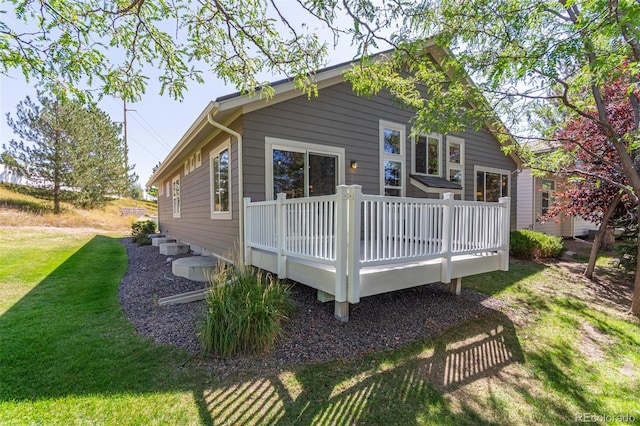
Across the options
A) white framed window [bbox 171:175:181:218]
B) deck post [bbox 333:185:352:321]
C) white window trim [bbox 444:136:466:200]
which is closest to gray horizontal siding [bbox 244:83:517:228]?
white window trim [bbox 444:136:466:200]

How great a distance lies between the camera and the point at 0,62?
328cm

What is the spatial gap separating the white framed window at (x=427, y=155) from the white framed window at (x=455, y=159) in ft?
1.32

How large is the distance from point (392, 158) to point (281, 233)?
4.22 meters

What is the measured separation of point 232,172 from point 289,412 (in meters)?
4.48

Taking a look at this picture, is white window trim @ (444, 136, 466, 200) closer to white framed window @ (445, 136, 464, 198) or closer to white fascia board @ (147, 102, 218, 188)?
white framed window @ (445, 136, 464, 198)

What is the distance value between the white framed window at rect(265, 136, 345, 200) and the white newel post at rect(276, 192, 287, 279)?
48.8 inches

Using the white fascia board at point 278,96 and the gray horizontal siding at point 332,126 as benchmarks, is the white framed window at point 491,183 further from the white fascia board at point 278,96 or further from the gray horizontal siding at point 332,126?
the white fascia board at point 278,96

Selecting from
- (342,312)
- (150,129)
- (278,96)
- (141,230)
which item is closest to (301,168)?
(278,96)

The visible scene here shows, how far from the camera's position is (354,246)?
3.32m

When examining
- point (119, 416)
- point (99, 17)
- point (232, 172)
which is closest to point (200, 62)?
point (99, 17)

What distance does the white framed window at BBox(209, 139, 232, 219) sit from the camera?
607 centimetres

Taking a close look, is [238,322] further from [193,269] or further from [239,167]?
[193,269]

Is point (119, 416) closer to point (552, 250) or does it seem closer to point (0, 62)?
point (0, 62)

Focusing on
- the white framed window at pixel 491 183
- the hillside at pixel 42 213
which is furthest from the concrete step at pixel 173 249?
the hillside at pixel 42 213
